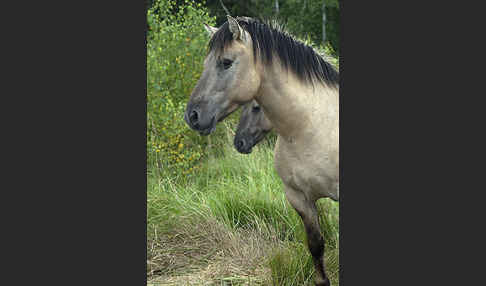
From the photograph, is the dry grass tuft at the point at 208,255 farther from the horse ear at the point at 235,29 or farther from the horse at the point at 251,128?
the horse ear at the point at 235,29

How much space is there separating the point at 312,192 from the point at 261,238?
38.1 inches

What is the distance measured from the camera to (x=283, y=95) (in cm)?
336

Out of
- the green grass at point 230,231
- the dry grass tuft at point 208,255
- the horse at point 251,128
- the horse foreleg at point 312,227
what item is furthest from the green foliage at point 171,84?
the horse foreleg at point 312,227

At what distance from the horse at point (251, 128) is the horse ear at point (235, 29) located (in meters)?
0.81

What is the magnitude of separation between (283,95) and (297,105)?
0.43 ft

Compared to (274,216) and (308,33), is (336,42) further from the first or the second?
(274,216)

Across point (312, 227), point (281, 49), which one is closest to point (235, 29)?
point (281, 49)

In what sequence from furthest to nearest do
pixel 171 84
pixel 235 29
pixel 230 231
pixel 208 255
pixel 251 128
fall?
pixel 171 84 < pixel 230 231 < pixel 208 255 < pixel 251 128 < pixel 235 29

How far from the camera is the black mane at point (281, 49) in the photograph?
3156 millimetres

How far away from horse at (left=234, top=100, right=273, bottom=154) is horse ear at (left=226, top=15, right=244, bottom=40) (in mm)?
812

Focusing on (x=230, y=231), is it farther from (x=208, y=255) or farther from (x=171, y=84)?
(x=171, y=84)

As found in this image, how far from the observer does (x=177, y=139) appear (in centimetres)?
532

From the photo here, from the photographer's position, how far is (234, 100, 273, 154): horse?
385cm

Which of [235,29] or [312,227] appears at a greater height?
[235,29]
